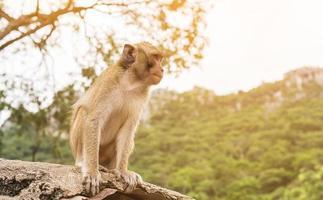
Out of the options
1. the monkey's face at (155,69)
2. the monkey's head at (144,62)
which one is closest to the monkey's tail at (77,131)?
the monkey's head at (144,62)

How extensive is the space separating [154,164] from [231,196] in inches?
213

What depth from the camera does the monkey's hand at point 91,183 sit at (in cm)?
466

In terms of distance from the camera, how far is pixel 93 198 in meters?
4.66

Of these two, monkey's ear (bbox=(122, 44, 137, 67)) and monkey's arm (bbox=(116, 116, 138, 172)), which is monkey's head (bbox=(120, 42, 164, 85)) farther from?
monkey's arm (bbox=(116, 116, 138, 172))

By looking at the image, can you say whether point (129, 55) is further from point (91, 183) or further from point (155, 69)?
point (91, 183)

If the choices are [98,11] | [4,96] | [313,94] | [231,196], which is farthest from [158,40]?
[313,94]

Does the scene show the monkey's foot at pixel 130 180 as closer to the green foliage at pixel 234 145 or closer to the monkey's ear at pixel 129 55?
the monkey's ear at pixel 129 55

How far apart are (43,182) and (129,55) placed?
1.66 metres

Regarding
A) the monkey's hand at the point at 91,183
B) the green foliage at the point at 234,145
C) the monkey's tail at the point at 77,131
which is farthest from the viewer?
the green foliage at the point at 234,145

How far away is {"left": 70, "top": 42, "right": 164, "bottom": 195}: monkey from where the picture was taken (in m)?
5.34

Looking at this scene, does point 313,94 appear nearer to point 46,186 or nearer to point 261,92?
point 261,92

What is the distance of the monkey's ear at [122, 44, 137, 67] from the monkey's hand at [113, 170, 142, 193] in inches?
42.0

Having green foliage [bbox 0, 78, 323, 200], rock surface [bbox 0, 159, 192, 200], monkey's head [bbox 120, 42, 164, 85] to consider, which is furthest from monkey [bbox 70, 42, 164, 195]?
green foliage [bbox 0, 78, 323, 200]

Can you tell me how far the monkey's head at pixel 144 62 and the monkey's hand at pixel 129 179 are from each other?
93cm
